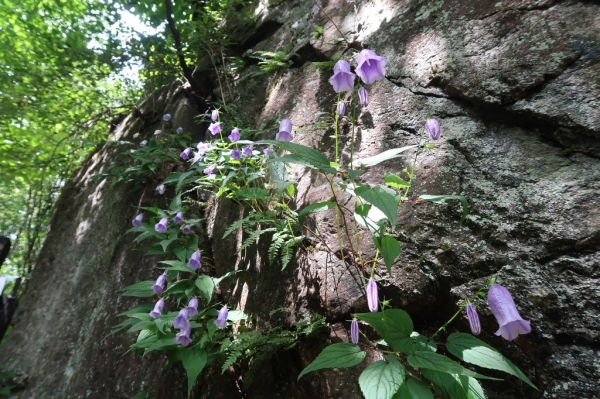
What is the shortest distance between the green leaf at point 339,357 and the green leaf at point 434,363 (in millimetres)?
189

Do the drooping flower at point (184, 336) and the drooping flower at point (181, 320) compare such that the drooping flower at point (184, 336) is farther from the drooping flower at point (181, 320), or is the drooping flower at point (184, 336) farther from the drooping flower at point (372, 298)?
the drooping flower at point (372, 298)

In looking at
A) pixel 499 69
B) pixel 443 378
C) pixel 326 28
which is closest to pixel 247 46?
pixel 326 28

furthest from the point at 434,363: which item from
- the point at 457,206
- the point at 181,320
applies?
the point at 181,320

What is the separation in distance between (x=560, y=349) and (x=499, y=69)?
164 centimetres

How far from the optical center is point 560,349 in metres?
1.43

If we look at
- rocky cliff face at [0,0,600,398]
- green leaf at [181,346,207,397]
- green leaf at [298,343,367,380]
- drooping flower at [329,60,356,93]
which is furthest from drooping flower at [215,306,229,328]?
drooping flower at [329,60,356,93]

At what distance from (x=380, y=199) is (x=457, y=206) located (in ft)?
2.81

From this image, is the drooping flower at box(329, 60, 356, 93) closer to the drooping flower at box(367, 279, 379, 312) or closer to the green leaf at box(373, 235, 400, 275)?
the green leaf at box(373, 235, 400, 275)

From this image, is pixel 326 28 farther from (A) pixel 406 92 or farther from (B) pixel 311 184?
(B) pixel 311 184

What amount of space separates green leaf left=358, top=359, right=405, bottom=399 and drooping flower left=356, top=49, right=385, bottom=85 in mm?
1326

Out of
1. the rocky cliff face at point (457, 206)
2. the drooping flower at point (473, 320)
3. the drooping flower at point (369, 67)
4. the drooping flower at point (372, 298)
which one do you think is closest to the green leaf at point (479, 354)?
the drooping flower at point (473, 320)

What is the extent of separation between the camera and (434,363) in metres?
1.16

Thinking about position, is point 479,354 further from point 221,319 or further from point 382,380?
point 221,319

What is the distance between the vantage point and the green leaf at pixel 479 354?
3.74 feet
